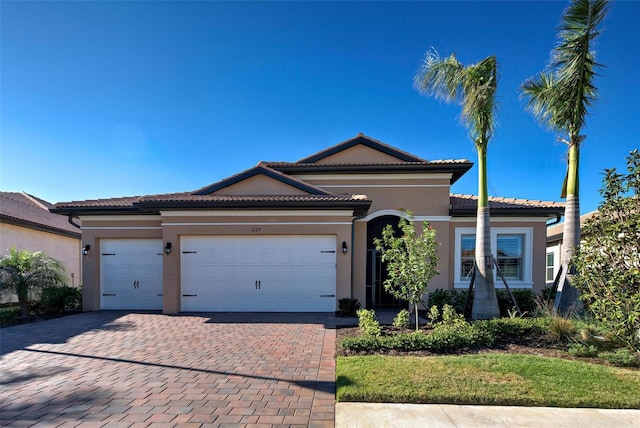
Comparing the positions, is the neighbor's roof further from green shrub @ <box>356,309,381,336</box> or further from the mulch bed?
green shrub @ <box>356,309,381,336</box>

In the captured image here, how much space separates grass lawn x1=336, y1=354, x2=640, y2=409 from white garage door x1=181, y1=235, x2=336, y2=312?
188 inches

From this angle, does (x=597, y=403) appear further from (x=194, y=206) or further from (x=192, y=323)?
(x=194, y=206)

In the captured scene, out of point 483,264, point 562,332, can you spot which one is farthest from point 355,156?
point 562,332

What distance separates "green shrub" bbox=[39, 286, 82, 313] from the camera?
441 inches

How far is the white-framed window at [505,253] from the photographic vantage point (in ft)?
39.7

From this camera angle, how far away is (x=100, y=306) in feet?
38.8

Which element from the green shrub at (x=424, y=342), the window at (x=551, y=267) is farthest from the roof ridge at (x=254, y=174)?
the window at (x=551, y=267)

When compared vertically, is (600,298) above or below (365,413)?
Answer: above

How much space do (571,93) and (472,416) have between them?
356 inches

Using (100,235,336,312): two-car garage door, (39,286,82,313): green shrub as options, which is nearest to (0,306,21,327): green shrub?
(39,286,82,313): green shrub

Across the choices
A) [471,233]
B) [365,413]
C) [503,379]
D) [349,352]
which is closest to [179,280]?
[349,352]

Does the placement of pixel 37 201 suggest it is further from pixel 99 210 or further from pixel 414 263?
pixel 414 263

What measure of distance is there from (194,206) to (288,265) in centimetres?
365

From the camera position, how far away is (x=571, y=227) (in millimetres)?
8836
